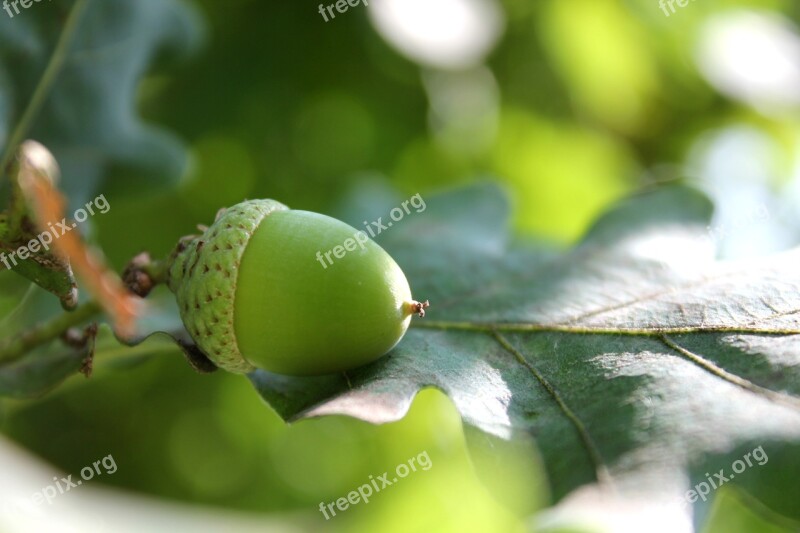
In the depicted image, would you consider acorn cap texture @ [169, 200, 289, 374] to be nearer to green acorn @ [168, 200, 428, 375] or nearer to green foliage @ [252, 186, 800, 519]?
green acorn @ [168, 200, 428, 375]

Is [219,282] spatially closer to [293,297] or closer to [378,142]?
[293,297]

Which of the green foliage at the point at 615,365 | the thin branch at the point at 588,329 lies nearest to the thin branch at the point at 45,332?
the green foliage at the point at 615,365

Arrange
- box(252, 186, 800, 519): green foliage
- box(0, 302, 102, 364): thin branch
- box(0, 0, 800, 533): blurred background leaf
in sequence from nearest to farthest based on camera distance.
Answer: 1. box(252, 186, 800, 519): green foliage
2. box(0, 302, 102, 364): thin branch
3. box(0, 0, 800, 533): blurred background leaf

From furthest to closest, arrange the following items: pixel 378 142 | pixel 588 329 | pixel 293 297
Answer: pixel 378 142 < pixel 588 329 < pixel 293 297

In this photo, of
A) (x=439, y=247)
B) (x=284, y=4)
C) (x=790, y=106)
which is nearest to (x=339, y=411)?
(x=439, y=247)

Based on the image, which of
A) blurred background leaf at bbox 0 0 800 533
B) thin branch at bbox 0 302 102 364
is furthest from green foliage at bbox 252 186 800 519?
blurred background leaf at bbox 0 0 800 533

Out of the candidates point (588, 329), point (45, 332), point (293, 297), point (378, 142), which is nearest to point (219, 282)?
point (293, 297)

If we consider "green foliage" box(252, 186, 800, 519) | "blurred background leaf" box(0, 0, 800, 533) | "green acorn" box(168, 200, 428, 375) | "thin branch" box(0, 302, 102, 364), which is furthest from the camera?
"blurred background leaf" box(0, 0, 800, 533)

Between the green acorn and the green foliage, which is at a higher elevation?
the green acorn

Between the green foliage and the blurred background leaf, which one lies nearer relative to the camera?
the green foliage
